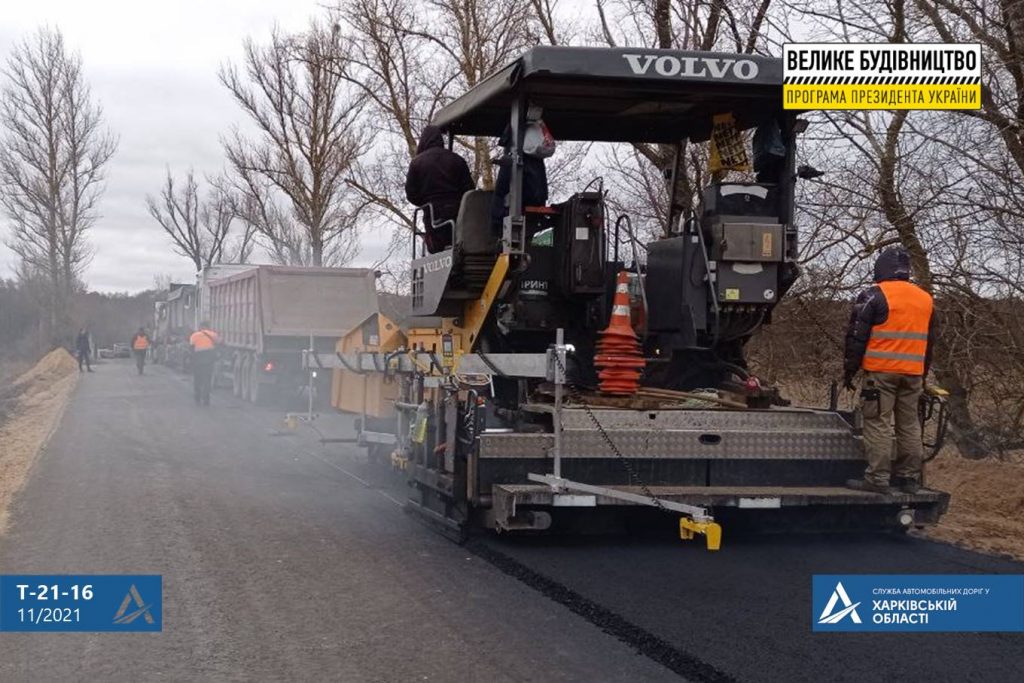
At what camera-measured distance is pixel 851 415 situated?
7645 mm

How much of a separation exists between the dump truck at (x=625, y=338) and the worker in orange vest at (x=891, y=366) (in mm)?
200

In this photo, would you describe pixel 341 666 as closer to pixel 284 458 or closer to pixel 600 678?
pixel 600 678

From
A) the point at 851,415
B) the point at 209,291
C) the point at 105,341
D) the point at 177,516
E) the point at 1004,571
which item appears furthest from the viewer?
the point at 105,341

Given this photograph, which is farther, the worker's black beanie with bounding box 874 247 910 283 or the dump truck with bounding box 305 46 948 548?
the worker's black beanie with bounding box 874 247 910 283

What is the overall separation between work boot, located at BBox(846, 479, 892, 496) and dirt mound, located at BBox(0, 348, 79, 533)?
6.18m

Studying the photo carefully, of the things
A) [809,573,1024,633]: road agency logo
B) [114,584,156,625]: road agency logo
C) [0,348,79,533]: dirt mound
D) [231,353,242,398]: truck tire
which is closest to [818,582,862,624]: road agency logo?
[809,573,1024,633]: road agency logo

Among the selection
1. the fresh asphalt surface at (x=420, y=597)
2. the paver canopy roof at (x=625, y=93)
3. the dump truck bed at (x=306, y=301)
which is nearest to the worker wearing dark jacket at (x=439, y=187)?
the paver canopy roof at (x=625, y=93)

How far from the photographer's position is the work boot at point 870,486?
7160 millimetres

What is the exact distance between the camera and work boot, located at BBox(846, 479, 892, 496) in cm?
716

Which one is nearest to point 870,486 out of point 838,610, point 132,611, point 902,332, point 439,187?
point 902,332

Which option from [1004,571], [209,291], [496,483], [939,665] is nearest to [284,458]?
[496,483]

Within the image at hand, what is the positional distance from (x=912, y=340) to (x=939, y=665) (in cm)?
269

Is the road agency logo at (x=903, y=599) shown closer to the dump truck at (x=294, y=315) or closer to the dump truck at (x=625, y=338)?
the dump truck at (x=625, y=338)

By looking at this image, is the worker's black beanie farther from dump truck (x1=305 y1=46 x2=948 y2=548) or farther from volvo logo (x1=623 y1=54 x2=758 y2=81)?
volvo logo (x1=623 y1=54 x2=758 y2=81)
